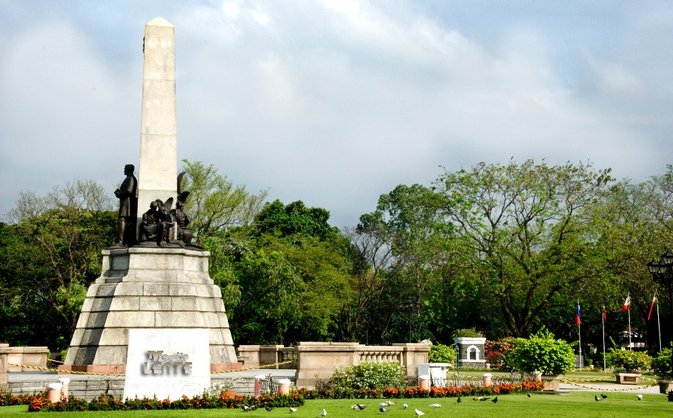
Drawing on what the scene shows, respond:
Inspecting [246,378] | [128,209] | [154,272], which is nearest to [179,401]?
[246,378]

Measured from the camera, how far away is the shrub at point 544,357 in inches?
1096

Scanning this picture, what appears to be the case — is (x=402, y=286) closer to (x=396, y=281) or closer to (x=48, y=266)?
(x=396, y=281)

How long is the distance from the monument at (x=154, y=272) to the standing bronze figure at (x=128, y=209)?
73 mm

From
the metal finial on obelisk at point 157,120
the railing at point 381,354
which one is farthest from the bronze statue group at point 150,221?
the railing at point 381,354

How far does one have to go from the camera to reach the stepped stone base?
2489 centimetres

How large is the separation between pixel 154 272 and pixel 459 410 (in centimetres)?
1275

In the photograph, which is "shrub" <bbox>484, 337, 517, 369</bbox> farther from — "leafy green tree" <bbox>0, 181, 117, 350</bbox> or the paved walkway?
"leafy green tree" <bbox>0, 181, 117, 350</bbox>

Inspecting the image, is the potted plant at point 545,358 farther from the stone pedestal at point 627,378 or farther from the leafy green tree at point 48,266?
the leafy green tree at point 48,266

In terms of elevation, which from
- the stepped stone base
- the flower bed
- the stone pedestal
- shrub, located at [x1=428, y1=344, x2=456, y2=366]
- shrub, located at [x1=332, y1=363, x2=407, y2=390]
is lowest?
the stone pedestal

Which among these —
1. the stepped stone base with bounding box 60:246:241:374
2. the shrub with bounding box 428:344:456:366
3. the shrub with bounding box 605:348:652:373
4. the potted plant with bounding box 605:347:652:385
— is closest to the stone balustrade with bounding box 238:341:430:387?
the stepped stone base with bounding box 60:246:241:374

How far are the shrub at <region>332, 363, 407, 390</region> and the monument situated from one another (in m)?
4.59

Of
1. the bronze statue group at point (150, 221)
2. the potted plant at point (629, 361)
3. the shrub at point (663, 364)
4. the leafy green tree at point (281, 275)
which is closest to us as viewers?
the bronze statue group at point (150, 221)

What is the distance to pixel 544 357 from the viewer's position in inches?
1096

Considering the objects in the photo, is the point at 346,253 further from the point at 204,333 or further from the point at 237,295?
the point at 204,333
